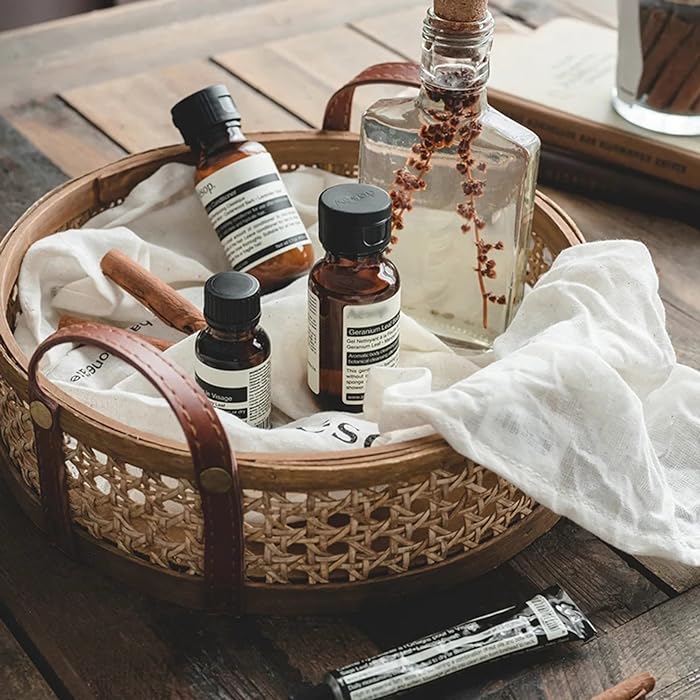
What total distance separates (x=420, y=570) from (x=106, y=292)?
298mm

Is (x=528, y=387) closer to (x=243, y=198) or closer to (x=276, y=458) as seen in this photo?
(x=276, y=458)

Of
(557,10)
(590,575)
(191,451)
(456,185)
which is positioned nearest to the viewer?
(191,451)

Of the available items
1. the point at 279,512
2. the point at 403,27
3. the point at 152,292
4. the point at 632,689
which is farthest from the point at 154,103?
the point at 632,689

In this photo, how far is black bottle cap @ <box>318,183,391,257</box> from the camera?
645mm

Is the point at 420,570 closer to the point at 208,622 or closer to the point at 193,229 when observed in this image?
the point at 208,622

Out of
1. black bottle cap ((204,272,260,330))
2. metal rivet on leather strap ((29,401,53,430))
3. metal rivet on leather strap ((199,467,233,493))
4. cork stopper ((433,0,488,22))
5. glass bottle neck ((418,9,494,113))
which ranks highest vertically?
cork stopper ((433,0,488,22))

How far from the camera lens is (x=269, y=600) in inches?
24.8

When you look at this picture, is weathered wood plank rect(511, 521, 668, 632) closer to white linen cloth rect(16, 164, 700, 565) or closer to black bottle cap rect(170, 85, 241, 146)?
white linen cloth rect(16, 164, 700, 565)

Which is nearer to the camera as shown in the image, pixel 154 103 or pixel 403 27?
pixel 154 103

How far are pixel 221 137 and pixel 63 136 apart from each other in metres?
0.31

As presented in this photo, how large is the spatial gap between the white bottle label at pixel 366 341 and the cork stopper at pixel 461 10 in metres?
0.17

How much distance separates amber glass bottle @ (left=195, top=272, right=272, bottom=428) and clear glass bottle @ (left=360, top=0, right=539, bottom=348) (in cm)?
16

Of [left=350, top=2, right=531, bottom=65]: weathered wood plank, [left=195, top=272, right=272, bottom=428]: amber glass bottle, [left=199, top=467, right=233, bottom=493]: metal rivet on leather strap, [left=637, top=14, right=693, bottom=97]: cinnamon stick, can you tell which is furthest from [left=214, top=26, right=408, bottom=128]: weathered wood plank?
[left=199, top=467, right=233, bottom=493]: metal rivet on leather strap

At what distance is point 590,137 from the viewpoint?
103 cm
